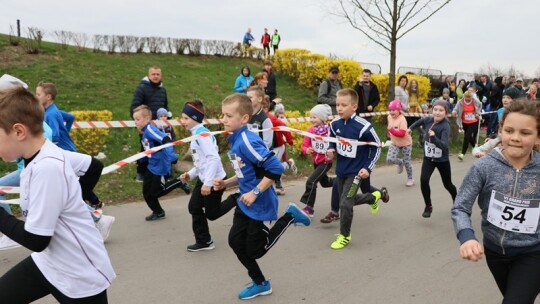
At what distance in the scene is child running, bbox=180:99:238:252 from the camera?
182 inches

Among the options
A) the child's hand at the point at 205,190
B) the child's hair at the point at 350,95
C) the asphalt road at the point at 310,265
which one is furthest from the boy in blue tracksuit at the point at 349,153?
→ the child's hand at the point at 205,190

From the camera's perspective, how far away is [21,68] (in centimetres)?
1616

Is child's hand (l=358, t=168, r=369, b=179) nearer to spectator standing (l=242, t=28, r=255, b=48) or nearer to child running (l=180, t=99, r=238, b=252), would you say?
child running (l=180, t=99, r=238, b=252)

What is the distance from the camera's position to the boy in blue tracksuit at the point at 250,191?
3.76m

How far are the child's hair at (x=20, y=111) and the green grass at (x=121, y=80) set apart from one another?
5592 millimetres

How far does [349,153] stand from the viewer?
17.4 ft

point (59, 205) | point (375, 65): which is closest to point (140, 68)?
point (375, 65)

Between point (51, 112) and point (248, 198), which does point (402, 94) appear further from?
point (248, 198)

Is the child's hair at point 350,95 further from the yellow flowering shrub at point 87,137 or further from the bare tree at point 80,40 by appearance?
the bare tree at point 80,40

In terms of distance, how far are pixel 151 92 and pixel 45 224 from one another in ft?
20.6

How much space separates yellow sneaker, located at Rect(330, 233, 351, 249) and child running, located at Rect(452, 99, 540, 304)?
7.94 feet

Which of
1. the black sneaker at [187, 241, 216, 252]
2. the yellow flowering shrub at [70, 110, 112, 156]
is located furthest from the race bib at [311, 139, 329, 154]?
the yellow flowering shrub at [70, 110, 112, 156]

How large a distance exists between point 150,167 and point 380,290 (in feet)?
10.6

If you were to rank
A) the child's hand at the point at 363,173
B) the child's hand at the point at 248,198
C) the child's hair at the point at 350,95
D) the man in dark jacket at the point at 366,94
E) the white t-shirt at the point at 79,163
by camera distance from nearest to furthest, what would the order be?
the white t-shirt at the point at 79,163 → the child's hand at the point at 248,198 → the child's hand at the point at 363,173 → the child's hair at the point at 350,95 → the man in dark jacket at the point at 366,94
